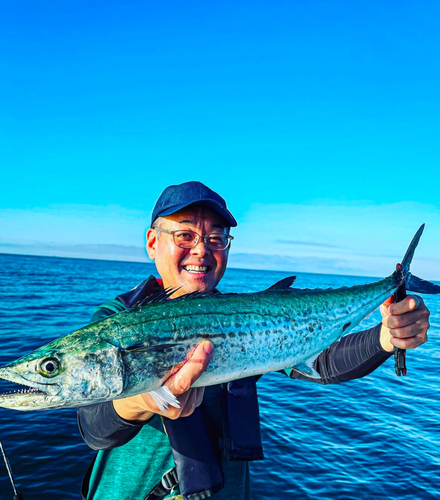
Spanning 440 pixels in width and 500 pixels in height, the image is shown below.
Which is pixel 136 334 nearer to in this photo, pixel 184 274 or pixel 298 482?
pixel 184 274

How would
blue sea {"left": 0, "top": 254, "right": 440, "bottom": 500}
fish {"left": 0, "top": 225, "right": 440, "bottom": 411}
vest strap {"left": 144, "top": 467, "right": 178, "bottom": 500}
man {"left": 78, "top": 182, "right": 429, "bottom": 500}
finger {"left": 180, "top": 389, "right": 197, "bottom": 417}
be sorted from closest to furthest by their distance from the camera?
fish {"left": 0, "top": 225, "right": 440, "bottom": 411} < finger {"left": 180, "top": 389, "right": 197, "bottom": 417} < man {"left": 78, "top": 182, "right": 429, "bottom": 500} < vest strap {"left": 144, "top": 467, "right": 178, "bottom": 500} < blue sea {"left": 0, "top": 254, "right": 440, "bottom": 500}

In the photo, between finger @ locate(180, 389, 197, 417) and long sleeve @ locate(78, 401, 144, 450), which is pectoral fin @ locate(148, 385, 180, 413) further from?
long sleeve @ locate(78, 401, 144, 450)

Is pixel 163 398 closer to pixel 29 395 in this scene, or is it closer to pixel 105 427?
pixel 105 427

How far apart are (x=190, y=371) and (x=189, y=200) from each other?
1.90 m

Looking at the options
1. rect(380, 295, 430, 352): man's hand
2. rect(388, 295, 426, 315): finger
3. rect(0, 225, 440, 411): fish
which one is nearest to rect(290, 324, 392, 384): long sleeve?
rect(380, 295, 430, 352): man's hand

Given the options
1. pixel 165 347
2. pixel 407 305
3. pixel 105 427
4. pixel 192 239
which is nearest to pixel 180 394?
pixel 165 347

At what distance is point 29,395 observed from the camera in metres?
2.70

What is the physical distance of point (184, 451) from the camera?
3578 millimetres

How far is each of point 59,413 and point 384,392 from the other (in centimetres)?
1129

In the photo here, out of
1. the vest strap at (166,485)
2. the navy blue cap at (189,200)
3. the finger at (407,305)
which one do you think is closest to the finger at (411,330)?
the finger at (407,305)

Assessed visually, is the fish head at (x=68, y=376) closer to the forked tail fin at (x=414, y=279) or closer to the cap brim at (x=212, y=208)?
the cap brim at (x=212, y=208)

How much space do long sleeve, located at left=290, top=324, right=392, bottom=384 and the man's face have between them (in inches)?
62.6

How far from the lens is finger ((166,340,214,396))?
9.23 feet

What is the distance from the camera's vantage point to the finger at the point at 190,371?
2.81 meters
